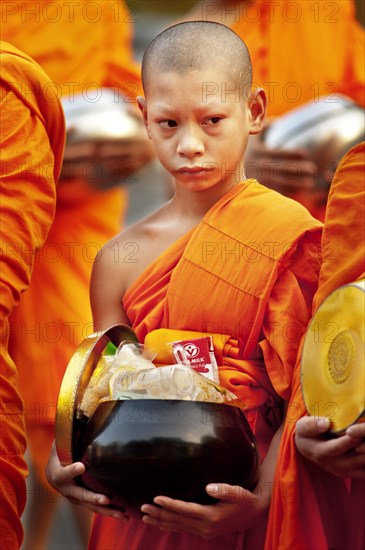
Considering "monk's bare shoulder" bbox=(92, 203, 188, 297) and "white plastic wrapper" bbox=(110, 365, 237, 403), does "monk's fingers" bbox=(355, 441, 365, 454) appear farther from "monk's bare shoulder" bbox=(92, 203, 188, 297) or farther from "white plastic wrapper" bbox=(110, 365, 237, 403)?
"monk's bare shoulder" bbox=(92, 203, 188, 297)

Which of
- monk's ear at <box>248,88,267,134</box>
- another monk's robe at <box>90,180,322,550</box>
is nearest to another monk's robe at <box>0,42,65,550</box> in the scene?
another monk's robe at <box>90,180,322,550</box>

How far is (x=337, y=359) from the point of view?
107 inches

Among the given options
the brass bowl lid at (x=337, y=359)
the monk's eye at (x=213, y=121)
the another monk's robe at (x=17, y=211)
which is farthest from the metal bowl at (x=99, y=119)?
the brass bowl lid at (x=337, y=359)

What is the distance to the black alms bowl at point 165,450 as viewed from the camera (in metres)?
2.73

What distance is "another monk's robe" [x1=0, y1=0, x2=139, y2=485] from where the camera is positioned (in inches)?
175

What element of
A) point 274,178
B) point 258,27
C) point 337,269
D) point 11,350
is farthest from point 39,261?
point 337,269

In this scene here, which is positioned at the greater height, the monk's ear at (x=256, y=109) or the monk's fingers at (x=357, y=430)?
the monk's ear at (x=256, y=109)

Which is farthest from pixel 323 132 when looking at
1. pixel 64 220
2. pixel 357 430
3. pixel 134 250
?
pixel 357 430

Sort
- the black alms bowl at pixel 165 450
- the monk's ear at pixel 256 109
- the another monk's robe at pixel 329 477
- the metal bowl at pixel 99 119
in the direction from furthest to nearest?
the metal bowl at pixel 99 119
the monk's ear at pixel 256 109
the another monk's robe at pixel 329 477
the black alms bowl at pixel 165 450

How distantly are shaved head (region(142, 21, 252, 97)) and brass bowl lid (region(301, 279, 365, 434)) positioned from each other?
678mm

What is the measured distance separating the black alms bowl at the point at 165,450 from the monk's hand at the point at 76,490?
0.05 meters

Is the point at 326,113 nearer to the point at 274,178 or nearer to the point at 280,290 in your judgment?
the point at 274,178

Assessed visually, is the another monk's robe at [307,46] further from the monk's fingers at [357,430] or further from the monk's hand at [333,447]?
the monk's fingers at [357,430]

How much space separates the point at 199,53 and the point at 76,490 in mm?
1035
